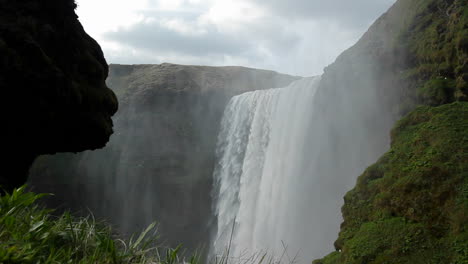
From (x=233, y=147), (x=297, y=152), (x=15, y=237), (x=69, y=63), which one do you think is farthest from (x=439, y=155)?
(x=233, y=147)

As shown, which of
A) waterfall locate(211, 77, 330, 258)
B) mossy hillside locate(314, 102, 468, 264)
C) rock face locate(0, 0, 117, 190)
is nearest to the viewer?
mossy hillside locate(314, 102, 468, 264)

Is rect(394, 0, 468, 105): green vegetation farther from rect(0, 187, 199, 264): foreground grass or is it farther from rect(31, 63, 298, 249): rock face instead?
rect(31, 63, 298, 249): rock face

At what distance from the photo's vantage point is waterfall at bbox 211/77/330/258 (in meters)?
15.3

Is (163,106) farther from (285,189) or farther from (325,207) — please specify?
(325,207)

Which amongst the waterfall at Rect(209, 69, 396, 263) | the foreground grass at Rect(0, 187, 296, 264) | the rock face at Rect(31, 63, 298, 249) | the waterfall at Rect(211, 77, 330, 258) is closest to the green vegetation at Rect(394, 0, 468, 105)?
the waterfall at Rect(209, 69, 396, 263)

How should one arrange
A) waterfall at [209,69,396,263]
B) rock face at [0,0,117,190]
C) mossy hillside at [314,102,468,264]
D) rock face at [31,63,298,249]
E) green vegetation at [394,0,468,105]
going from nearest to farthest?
mossy hillside at [314,102,468,264]
rock face at [0,0,117,190]
green vegetation at [394,0,468,105]
waterfall at [209,69,396,263]
rock face at [31,63,298,249]

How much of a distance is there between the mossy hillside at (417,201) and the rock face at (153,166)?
1905 centimetres

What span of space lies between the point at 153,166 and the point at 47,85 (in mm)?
19500

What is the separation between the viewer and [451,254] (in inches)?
177

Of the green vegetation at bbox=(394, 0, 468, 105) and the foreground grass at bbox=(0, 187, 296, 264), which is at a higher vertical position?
the green vegetation at bbox=(394, 0, 468, 105)

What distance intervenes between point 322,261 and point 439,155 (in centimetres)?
289

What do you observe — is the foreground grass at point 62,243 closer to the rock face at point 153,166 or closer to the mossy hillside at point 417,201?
the mossy hillside at point 417,201

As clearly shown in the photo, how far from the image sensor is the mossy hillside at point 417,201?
484cm

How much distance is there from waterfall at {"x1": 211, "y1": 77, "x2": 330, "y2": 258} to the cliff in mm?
5774
